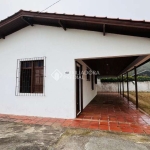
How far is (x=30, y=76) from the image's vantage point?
613 cm

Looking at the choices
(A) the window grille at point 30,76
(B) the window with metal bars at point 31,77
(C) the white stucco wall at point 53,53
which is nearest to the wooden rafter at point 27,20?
(C) the white stucco wall at point 53,53

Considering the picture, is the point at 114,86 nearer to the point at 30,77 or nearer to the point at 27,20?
the point at 30,77

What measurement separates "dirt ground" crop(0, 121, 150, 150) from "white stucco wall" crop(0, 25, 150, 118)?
58.5 inches

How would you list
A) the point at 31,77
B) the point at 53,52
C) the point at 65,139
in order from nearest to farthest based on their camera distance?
the point at 65,139 → the point at 53,52 → the point at 31,77

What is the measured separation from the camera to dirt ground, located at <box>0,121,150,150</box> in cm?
293

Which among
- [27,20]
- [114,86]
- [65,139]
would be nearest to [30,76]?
[27,20]

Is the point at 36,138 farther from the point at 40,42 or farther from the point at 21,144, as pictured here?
the point at 40,42

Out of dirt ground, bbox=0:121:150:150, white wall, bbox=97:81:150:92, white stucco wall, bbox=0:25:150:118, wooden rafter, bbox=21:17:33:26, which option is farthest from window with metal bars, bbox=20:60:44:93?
white wall, bbox=97:81:150:92

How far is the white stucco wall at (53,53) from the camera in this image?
189 inches

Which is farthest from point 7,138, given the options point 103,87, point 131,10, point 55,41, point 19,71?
point 103,87

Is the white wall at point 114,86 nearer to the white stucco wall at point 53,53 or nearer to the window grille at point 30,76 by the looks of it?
the window grille at point 30,76

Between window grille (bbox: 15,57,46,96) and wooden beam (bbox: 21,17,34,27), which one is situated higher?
wooden beam (bbox: 21,17,34,27)

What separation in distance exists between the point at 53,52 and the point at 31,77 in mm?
1581

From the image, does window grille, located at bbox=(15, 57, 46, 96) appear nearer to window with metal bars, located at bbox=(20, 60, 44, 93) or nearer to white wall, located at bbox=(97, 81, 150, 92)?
window with metal bars, located at bbox=(20, 60, 44, 93)
